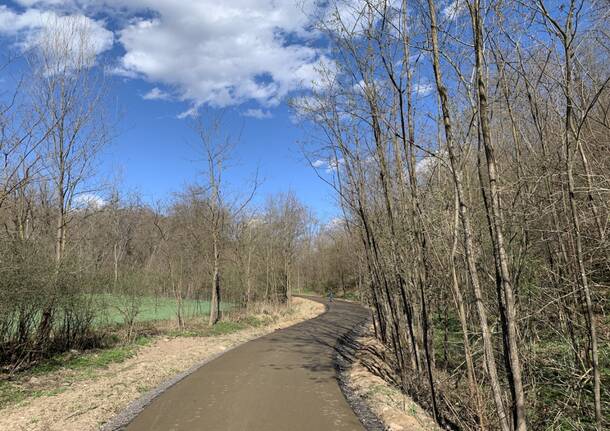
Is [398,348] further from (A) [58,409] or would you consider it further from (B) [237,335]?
(B) [237,335]

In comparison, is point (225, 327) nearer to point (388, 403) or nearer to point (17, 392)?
point (17, 392)

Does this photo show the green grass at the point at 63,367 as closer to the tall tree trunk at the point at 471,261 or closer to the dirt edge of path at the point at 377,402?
the dirt edge of path at the point at 377,402

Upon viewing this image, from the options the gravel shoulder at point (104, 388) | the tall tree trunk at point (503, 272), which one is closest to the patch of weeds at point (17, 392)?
the gravel shoulder at point (104, 388)

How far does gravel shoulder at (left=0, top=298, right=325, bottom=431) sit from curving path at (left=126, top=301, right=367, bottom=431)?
0.61 metres

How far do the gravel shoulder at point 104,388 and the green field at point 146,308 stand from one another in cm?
152

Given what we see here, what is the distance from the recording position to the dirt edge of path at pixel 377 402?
213 inches

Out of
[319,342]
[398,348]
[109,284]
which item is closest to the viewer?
[398,348]

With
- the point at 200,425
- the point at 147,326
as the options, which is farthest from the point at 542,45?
the point at 147,326

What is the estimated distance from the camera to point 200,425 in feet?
17.3

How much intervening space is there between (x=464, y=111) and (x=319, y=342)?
8947mm

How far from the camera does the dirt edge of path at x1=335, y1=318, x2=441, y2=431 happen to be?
5419 millimetres

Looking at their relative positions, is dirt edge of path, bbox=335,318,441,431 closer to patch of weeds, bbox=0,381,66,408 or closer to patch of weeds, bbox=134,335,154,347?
patch of weeds, bbox=0,381,66,408

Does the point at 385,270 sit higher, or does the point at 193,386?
the point at 385,270

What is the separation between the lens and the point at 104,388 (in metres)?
7.27
